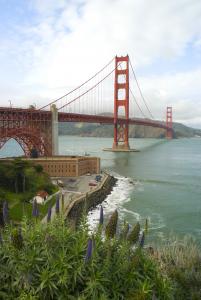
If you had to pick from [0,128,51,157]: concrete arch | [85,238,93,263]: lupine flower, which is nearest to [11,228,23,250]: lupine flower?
[85,238,93,263]: lupine flower

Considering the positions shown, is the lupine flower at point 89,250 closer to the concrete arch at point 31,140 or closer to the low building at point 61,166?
the low building at point 61,166

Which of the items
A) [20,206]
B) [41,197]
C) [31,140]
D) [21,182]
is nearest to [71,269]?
[20,206]

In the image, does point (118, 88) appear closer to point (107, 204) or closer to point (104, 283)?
point (107, 204)

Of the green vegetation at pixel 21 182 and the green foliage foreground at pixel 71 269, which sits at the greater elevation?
the green foliage foreground at pixel 71 269

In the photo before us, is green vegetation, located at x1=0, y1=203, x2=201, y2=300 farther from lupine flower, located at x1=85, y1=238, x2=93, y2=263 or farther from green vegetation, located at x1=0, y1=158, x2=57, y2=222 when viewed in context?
green vegetation, located at x1=0, y1=158, x2=57, y2=222

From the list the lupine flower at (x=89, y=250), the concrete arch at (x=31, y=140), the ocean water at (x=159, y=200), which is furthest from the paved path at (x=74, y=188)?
the lupine flower at (x=89, y=250)

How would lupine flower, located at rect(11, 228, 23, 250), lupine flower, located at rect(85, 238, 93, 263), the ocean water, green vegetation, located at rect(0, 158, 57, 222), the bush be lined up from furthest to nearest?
green vegetation, located at rect(0, 158, 57, 222), the ocean water, the bush, lupine flower, located at rect(11, 228, 23, 250), lupine flower, located at rect(85, 238, 93, 263)
